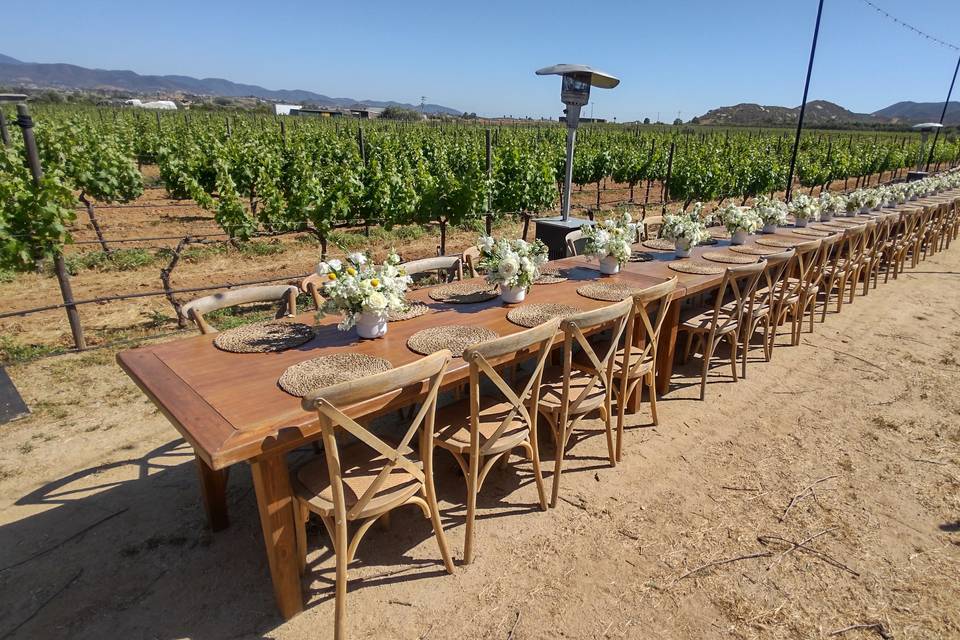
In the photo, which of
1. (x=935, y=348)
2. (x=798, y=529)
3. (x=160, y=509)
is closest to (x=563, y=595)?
(x=798, y=529)

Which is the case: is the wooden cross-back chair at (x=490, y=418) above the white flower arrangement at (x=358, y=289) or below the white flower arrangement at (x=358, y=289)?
below

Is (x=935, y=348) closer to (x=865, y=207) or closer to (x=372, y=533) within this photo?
(x=865, y=207)

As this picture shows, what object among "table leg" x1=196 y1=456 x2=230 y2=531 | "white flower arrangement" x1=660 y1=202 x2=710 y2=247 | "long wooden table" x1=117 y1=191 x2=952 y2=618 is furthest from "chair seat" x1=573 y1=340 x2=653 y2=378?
"table leg" x1=196 y1=456 x2=230 y2=531

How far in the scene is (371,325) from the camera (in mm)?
2113

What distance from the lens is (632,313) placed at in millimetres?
2424

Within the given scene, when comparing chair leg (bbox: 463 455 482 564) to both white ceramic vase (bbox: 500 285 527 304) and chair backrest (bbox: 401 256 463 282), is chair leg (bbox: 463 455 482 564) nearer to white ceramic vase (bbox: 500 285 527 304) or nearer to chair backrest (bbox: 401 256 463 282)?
white ceramic vase (bbox: 500 285 527 304)

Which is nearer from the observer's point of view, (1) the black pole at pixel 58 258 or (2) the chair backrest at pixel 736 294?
(2) the chair backrest at pixel 736 294

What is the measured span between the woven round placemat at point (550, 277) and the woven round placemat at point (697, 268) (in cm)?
84

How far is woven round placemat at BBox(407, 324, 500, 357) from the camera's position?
6.58 feet

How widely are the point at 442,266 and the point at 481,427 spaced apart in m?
1.41

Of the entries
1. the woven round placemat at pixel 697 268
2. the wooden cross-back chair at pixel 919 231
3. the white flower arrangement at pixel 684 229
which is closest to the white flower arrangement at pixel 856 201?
the wooden cross-back chair at pixel 919 231

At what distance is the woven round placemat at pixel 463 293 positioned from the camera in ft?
8.86

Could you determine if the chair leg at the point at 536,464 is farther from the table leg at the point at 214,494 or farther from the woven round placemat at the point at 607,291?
the table leg at the point at 214,494

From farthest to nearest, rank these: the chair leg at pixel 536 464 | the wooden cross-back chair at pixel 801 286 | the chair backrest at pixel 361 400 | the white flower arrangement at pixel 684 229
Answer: the wooden cross-back chair at pixel 801 286, the white flower arrangement at pixel 684 229, the chair leg at pixel 536 464, the chair backrest at pixel 361 400
